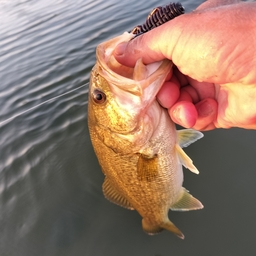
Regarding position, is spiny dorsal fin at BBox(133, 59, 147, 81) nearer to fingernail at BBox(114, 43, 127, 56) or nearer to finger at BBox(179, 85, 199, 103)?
Result: fingernail at BBox(114, 43, 127, 56)

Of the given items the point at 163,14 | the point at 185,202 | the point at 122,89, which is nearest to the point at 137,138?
the point at 122,89

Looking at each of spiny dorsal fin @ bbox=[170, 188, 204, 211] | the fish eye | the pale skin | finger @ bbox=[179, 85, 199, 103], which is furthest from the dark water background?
the fish eye

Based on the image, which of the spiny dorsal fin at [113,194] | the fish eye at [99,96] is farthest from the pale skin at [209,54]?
the spiny dorsal fin at [113,194]

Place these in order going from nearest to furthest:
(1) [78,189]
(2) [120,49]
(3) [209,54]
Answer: (3) [209,54], (2) [120,49], (1) [78,189]

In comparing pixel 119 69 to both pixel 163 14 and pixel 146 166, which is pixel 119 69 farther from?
pixel 146 166

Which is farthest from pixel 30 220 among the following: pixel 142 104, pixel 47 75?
pixel 47 75

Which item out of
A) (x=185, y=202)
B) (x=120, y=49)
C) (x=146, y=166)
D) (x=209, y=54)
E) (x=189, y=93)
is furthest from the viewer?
(x=185, y=202)
